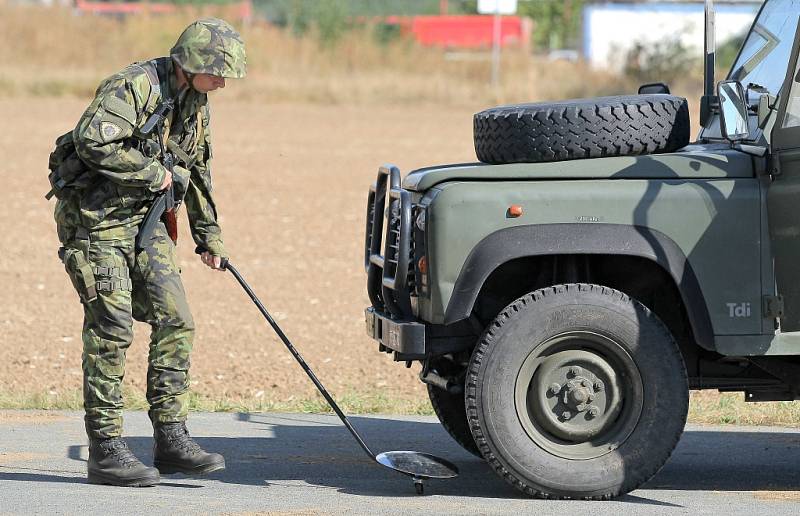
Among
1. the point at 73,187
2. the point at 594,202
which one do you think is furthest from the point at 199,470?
the point at 594,202

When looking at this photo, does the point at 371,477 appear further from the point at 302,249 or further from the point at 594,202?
the point at 302,249

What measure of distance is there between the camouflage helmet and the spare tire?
119 centimetres

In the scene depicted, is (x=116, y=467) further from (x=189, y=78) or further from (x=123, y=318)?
(x=189, y=78)

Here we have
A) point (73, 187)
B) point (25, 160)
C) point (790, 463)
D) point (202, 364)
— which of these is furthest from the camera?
point (25, 160)

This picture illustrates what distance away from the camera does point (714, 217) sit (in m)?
6.20

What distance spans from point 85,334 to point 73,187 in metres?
0.65

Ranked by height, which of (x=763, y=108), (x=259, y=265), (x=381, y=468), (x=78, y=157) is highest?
(x=763, y=108)

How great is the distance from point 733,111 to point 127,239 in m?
2.67

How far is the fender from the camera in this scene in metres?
6.19

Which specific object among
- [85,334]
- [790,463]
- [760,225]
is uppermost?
[760,225]

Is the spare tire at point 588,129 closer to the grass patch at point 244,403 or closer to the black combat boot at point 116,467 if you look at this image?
the black combat boot at point 116,467

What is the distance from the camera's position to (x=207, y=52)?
6633 mm

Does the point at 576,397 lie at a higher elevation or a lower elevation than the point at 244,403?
higher

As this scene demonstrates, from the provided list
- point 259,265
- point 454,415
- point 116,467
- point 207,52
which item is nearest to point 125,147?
point 207,52
